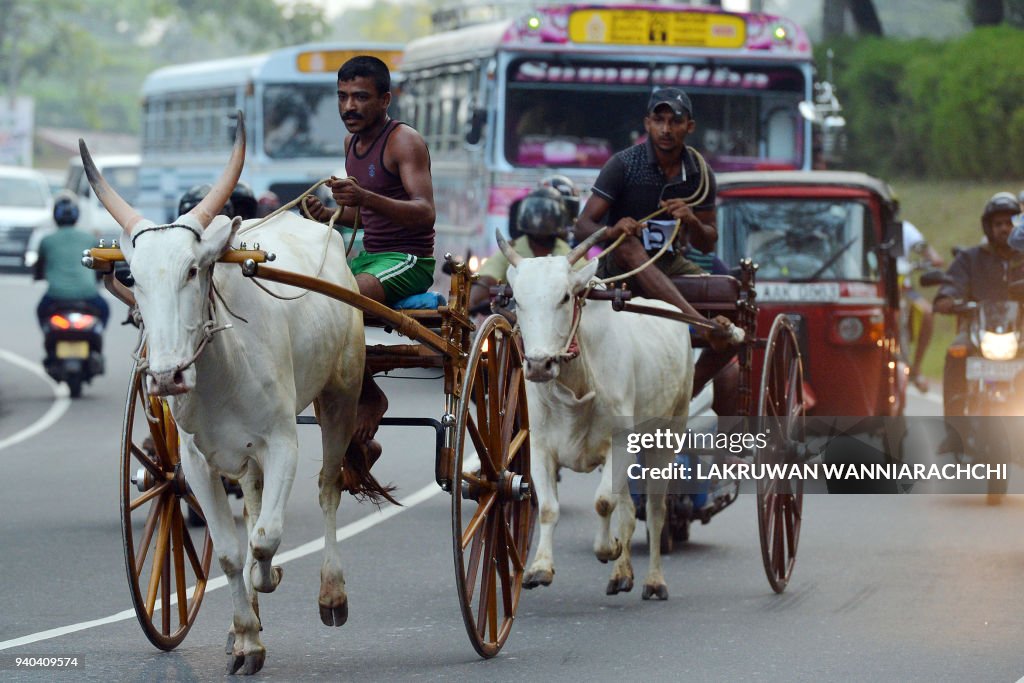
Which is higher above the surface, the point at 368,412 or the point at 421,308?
the point at 421,308

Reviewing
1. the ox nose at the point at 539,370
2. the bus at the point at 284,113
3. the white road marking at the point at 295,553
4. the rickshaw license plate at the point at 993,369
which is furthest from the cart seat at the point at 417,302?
the bus at the point at 284,113

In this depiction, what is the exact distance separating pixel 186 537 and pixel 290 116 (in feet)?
74.9

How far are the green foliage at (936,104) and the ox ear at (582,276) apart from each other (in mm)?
22748

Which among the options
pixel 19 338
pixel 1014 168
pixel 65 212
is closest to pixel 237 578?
pixel 65 212

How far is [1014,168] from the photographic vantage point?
31.5 meters

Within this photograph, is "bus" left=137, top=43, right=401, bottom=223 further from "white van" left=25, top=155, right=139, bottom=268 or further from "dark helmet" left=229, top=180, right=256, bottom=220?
"dark helmet" left=229, top=180, right=256, bottom=220

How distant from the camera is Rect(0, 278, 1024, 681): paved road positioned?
7.75 meters

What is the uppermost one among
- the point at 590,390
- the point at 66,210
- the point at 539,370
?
the point at 66,210

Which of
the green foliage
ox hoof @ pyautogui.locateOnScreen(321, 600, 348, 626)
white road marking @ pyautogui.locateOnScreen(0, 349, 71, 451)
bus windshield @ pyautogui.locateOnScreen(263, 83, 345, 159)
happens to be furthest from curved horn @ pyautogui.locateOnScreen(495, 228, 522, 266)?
the green foliage

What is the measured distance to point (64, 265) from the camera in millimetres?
18484

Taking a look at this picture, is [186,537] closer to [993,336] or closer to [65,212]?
[993,336]

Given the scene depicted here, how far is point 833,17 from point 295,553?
3146 centimetres

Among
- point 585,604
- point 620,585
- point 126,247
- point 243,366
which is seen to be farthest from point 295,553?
point 126,247

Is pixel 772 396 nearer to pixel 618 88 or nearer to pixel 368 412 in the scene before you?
pixel 368 412
